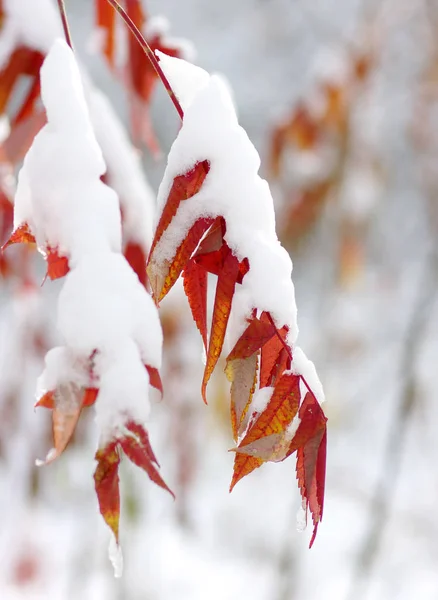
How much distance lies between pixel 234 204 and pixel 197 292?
2.3 inches

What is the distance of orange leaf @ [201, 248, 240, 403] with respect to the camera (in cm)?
38

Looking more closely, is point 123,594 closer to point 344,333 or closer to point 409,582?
point 409,582

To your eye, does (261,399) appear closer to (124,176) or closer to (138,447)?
(138,447)

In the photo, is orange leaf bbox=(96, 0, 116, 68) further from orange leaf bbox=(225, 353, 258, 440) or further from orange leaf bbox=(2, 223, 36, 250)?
orange leaf bbox=(225, 353, 258, 440)

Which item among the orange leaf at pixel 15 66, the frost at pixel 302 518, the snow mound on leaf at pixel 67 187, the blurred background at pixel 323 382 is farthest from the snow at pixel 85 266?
the blurred background at pixel 323 382

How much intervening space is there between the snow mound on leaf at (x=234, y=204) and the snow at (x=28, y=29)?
1.11ft

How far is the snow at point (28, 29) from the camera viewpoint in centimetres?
68

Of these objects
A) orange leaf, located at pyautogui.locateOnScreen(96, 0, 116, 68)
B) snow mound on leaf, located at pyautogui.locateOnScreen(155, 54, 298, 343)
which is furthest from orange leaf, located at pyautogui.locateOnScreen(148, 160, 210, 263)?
orange leaf, located at pyautogui.locateOnScreen(96, 0, 116, 68)

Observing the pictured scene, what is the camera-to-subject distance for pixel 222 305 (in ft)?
1.25

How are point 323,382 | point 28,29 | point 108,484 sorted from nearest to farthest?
point 108,484 < point 28,29 < point 323,382

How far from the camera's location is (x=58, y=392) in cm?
39

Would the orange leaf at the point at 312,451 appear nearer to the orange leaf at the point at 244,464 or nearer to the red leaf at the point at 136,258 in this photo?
the orange leaf at the point at 244,464

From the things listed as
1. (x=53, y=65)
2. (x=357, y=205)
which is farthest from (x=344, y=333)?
(x=53, y=65)

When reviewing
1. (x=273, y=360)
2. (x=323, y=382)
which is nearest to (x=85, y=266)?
(x=273, y=360)
